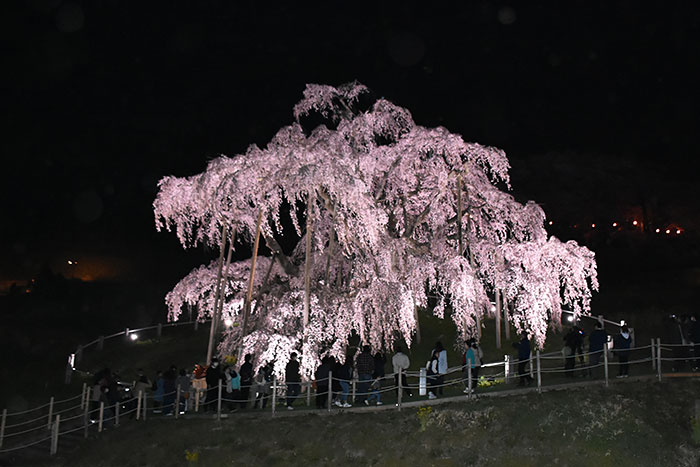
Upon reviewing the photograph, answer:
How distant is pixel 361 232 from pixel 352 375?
5.07m

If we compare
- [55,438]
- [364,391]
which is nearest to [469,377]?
[364,391]

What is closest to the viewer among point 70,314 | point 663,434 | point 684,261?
point 663,434

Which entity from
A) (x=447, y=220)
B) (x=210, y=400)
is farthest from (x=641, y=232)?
(x=210, y=400)

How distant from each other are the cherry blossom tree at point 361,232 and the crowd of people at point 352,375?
Result: 1090 millimetres

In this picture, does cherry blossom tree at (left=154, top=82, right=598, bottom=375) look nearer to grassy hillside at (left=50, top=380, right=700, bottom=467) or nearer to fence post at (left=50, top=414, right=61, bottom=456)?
grassy hillside at (left=50, top=380, right=700, bottom=467)

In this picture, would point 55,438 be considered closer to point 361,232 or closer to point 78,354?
point 361,232

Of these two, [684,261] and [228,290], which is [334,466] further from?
[684,261]

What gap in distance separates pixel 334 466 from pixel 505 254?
13.1m

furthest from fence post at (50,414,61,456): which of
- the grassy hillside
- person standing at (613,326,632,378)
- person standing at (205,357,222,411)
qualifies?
person standing at (613,326,632,378)

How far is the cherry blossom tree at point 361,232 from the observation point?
19.3 metres

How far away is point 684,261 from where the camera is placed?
1795 inches

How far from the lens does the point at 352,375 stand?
1716 cm

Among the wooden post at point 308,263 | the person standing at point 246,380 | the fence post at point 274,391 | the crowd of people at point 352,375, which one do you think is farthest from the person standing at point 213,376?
the wooden post at point 308,263

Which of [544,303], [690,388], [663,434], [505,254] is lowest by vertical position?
[663,434]
